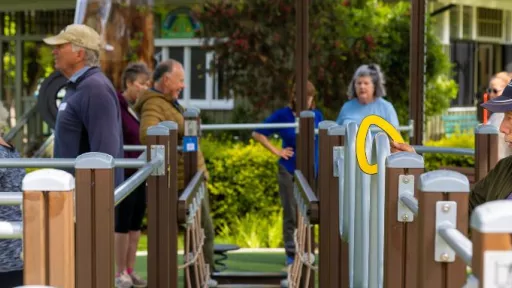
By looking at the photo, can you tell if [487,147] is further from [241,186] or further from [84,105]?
[241,186]

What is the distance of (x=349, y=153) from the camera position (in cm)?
396

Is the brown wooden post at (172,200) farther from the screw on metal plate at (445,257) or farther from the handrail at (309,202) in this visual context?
the screw on metal plate at (445,257)

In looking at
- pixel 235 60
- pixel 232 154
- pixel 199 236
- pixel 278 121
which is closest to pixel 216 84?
pixel 235 60

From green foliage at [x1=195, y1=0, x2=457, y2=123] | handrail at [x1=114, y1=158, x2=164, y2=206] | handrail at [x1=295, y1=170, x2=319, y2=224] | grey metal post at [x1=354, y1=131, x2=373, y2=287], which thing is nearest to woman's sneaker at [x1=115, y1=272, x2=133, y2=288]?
handrail at [x1=295, y1=170, x2=319, y2=224]

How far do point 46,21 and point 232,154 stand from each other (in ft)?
8.86

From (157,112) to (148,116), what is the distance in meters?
0.07

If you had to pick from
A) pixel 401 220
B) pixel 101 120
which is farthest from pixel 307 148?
pixel 401 220

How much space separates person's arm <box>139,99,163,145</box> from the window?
15.0ft

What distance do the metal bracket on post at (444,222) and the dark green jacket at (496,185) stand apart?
0.91 meters

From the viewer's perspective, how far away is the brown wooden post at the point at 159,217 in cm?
430

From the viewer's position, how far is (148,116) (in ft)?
20.7

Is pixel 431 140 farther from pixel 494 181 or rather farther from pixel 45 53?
pixel 494 181

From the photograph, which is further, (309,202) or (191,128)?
(191,128)

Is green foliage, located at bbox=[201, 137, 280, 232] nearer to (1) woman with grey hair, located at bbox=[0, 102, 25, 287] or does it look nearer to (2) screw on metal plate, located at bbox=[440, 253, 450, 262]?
(1) woman with grey hair, located at bbox=[0, 102, 25, 287]
